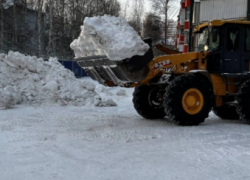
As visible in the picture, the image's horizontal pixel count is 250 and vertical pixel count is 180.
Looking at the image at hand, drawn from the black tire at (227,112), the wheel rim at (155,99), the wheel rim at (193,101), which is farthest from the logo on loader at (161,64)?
the black tire at (227,112)

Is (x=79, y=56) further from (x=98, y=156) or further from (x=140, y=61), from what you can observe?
(x=98, y=156)

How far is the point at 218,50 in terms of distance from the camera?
8.62m

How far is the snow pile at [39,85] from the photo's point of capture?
12055 millimetres

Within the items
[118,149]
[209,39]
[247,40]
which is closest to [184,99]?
[209,39]

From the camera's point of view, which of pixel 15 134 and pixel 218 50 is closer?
pixel 15 134

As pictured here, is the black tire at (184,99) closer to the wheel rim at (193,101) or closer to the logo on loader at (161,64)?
the wheel rim at (193,101)

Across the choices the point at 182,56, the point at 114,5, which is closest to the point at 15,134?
the point at 182,56

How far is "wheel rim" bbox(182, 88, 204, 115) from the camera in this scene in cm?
805

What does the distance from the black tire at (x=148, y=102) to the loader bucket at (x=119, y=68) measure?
1.44m

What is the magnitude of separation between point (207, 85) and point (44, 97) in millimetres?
6354

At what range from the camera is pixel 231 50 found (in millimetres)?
8742

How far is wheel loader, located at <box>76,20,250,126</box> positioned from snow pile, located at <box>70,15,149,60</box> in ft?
0.65

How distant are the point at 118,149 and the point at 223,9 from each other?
15054mm

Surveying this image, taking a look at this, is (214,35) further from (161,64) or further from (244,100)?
(244,100)
